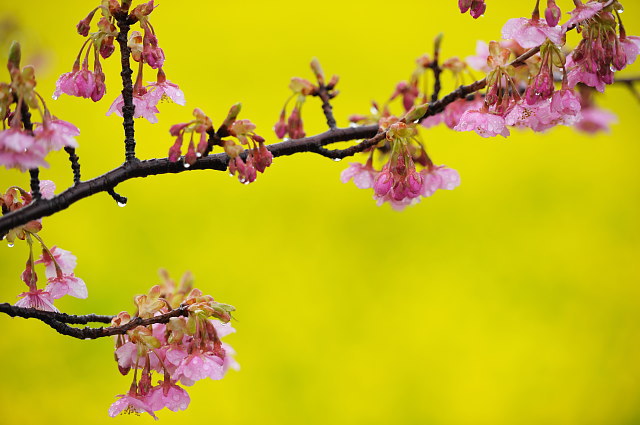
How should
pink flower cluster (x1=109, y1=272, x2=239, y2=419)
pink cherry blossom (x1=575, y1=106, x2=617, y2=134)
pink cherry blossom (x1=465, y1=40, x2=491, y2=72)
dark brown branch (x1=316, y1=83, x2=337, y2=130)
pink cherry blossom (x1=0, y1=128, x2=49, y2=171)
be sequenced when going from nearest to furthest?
pink cherry blossom (x1=0, y1=128, x2=49, y2=171), pink flower cluster (x1=109, y1=272, x2=239, y2=419), dark brown branch (x1=316, y1=83, x2=337, y2=130), pink cherry blossom (x1=465, y1=40, x2=491, y2=72), pink cherry blossom (x1=575, y1=106, x2=617, y2=134)

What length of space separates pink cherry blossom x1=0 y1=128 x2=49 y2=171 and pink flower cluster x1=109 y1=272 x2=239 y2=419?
6.5 inches

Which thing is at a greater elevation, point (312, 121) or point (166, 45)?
point (166, 45)

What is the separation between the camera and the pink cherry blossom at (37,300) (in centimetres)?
61

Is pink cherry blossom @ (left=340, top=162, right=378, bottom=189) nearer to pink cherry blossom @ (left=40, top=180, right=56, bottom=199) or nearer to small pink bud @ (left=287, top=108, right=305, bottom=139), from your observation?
small pink bud @ (left=287, top=108, right=305, bottom=139)

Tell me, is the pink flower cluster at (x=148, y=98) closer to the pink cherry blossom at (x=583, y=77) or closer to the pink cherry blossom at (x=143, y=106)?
the pink cherry blossom at (x=143, y=106)

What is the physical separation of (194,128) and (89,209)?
180 centimetres

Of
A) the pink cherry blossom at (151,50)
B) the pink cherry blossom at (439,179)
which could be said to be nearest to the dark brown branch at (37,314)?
the pink cherry blossom at (151,50)

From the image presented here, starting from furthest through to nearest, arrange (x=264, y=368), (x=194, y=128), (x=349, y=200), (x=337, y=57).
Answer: (x=337, y=57) < (x=349, y=200) < (x=264, y=368) < (x=194, y=128)

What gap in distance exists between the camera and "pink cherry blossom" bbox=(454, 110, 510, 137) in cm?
60

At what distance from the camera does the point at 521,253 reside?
2268mm

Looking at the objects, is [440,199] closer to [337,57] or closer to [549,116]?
[337,57]

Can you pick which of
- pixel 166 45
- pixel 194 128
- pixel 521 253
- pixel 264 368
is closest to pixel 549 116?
pixel 194 128

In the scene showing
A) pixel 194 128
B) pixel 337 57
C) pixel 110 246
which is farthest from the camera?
pixel 337 57

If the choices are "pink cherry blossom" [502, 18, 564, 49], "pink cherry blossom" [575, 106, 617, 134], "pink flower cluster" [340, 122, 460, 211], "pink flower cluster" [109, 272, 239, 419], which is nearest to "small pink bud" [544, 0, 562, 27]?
"pink cherry blossom" [502, 18, 564, 49]
